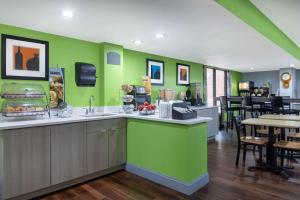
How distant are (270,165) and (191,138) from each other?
1677 millimetres

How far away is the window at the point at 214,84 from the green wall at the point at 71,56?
168 inches

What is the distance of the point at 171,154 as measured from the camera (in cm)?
277

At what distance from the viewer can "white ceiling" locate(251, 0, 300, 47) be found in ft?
8.66

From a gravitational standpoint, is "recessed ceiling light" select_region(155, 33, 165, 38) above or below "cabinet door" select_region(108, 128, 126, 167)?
above

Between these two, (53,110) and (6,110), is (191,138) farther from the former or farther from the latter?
(6,110)

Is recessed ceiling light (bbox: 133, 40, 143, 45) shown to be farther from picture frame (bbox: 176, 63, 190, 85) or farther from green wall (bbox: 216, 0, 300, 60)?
picture frame (bbox: 176, 63, 190, 85)

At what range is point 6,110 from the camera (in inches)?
107

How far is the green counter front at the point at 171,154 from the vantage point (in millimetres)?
2613

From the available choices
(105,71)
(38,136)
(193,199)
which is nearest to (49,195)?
(38,136)

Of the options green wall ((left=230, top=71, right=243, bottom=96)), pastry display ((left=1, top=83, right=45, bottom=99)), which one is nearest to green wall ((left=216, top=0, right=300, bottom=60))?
pastry display ((left=1, top=83, right=45, bottom=99))

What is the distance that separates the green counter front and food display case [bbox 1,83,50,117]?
1.41 meters

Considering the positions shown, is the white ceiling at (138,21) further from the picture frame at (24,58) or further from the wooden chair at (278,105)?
the wooden chair at (278,105)

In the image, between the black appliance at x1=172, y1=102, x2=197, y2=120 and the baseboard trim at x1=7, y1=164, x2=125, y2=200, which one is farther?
the black appliance at x1=172, y1=102, x2=197, y2=120

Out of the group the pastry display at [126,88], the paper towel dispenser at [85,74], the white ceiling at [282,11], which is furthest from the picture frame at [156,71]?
the white ceiling at [282,11]
